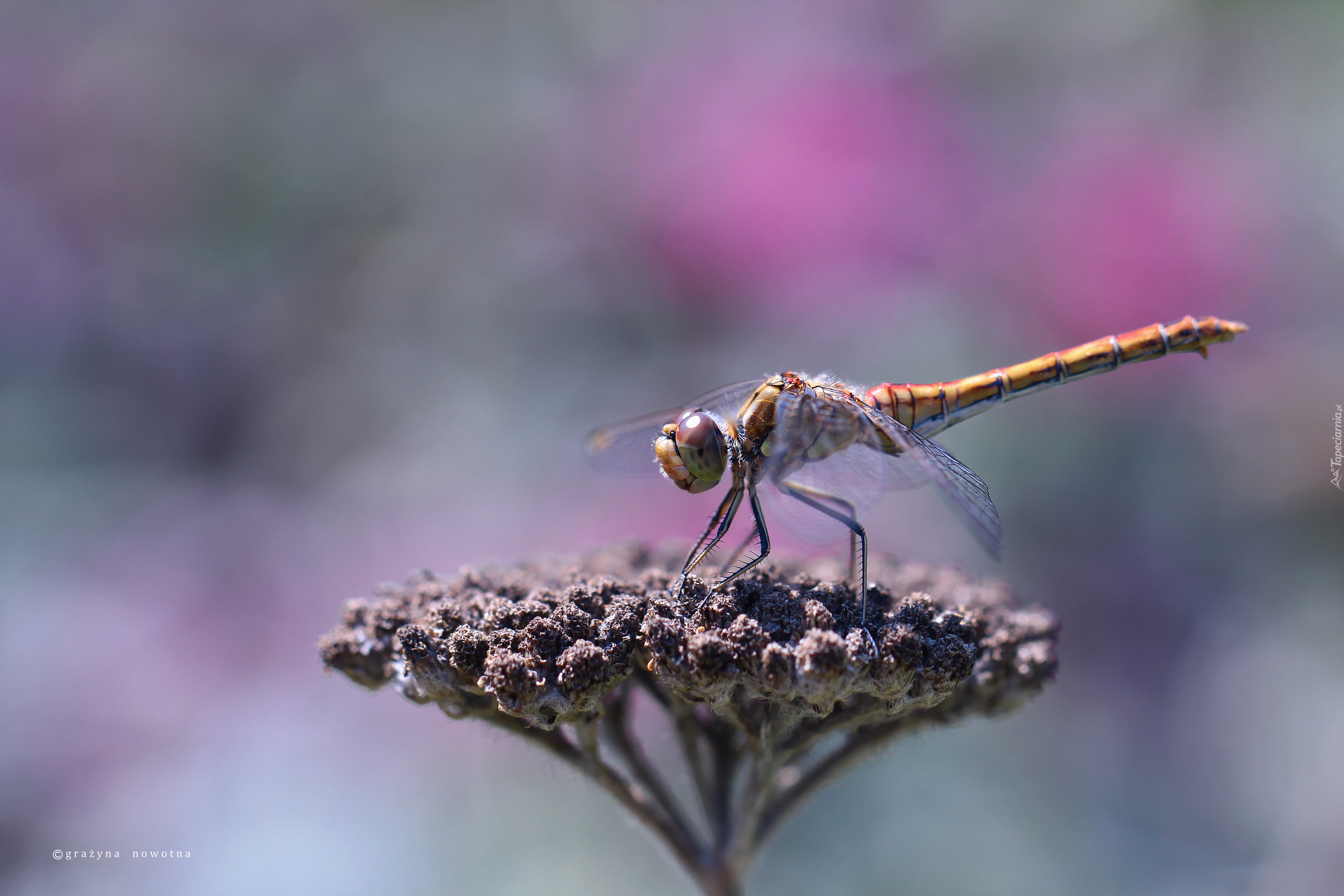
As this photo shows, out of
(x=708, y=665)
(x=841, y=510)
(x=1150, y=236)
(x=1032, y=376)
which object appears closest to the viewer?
(x=708, y=665)

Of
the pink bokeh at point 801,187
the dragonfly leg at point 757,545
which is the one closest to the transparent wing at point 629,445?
the dragonfly leg at point 757,545

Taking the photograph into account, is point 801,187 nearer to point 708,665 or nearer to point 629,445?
point 629,445

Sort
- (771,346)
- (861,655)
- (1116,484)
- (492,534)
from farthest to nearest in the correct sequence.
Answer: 1. (771,346)
2. (492,534)
3. (1116,484)
4. (861,655)

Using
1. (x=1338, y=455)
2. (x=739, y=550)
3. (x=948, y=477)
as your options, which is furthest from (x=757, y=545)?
(x=1338, y=455)

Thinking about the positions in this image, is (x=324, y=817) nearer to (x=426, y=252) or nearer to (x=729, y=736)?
(x=729, y=736)

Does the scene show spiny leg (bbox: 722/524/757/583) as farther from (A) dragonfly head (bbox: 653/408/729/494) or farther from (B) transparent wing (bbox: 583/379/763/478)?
(B) transparent wing (bbox: 583/379/763/478)

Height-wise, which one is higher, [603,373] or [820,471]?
[603,373]

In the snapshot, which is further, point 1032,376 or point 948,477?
point 1032,376

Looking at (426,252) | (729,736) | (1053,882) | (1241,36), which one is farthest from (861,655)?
(1241,36)
